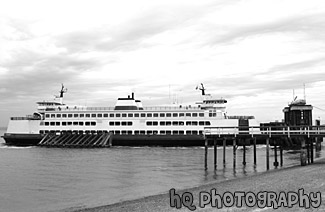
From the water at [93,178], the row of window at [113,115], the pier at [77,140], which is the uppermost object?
the row of window at [113,115]

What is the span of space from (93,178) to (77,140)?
28.3m

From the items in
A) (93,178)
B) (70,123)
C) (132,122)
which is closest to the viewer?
(93,178)

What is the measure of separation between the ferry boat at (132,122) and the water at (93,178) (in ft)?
48.2

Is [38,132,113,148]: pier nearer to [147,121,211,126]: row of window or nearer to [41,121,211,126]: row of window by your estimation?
[41,121,211,126]: row of window

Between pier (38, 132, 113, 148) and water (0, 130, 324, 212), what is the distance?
14061 mm

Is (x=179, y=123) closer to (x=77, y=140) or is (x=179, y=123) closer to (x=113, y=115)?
(x=113, y=115)

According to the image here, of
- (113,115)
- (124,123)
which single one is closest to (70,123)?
(113,115)

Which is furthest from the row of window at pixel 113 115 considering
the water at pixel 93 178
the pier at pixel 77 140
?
the water at pixel 93 178

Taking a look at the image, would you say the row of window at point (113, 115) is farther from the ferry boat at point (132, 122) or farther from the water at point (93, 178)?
the water at point (93, 178)

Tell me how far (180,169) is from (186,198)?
13508mm

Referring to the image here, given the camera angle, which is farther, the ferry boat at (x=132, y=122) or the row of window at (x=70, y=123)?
the row of window at (x=70, y=123)

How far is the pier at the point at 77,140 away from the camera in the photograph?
163ft

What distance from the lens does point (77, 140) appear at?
51281 millimetres

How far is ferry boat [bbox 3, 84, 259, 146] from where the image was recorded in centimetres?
4997
